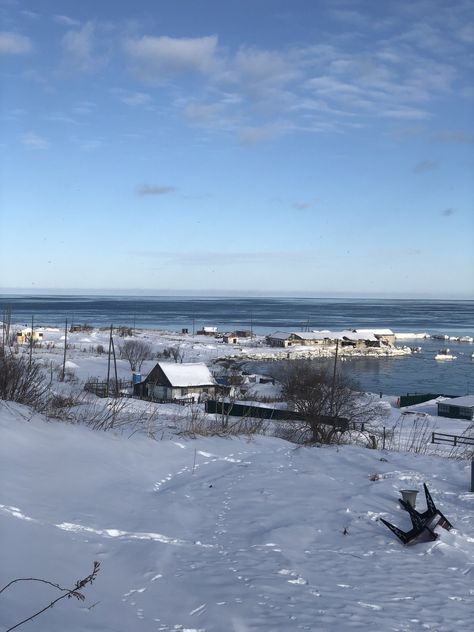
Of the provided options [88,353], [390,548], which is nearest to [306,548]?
[390,548]

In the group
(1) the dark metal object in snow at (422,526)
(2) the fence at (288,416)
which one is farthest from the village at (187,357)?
(1) the dark metal object in snow at (422,526)

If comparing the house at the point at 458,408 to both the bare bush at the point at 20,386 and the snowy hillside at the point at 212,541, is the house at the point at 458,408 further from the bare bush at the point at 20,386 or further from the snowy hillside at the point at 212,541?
the bare bush at the point at 20,386

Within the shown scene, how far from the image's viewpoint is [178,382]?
1218 inches

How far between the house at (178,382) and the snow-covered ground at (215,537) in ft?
71.8

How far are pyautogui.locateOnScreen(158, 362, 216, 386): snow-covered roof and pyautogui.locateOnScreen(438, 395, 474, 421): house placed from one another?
1230 centimetres

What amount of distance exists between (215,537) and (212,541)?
0.12 meters

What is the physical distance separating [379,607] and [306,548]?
1241 mm

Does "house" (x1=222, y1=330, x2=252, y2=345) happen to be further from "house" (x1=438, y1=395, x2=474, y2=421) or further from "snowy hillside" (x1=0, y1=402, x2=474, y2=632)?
"snowy hillside" (x1=0, y1=402, x2=474, y2=632)

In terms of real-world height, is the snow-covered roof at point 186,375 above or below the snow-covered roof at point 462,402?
above

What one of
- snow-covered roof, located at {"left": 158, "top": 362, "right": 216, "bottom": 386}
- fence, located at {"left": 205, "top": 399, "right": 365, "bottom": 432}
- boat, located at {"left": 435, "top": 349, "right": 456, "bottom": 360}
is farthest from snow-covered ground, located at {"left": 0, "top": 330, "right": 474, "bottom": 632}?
boat, located at {"left": 435, "top": 349, "right": 456, "bottom": 360}

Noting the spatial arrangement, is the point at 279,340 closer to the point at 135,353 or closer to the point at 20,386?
the point at 135,353

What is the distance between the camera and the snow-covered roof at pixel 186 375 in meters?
31.0

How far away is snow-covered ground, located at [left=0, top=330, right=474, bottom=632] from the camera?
12.1ft

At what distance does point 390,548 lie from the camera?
208 inches
